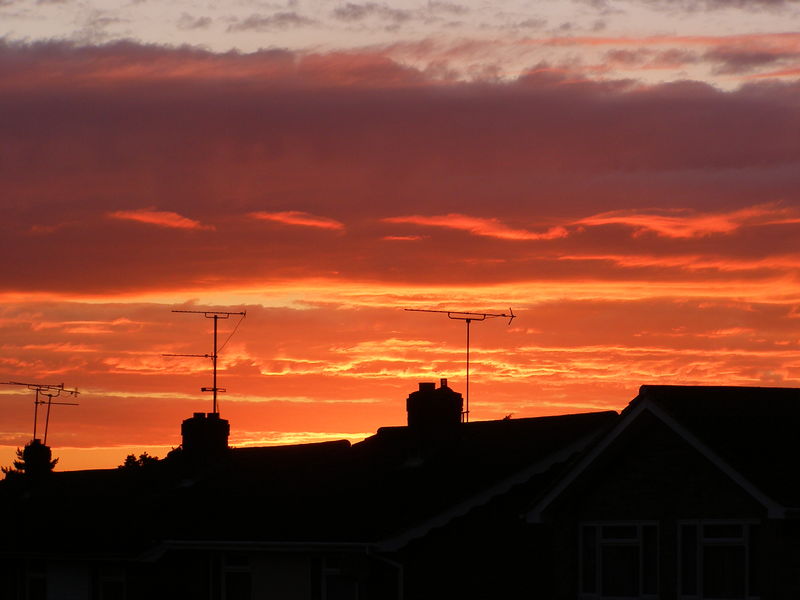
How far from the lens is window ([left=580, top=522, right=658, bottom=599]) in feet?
96.4

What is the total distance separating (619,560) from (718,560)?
2099 millimetres

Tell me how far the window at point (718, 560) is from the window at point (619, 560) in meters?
0.64

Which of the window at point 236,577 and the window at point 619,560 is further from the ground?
the window at point 619,560

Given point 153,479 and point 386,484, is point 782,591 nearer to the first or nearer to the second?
point 386,484

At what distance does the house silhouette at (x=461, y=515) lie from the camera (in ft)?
94.3

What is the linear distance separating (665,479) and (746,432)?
1866mm

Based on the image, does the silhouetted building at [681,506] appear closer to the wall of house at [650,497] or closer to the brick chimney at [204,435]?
the wall of house at [650,497]

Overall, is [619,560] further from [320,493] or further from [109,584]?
[109,584]

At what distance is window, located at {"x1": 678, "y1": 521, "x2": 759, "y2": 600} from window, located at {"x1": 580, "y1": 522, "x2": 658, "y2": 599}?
639mm

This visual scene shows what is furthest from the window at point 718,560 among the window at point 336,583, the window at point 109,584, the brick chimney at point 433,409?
the window at point 109,584

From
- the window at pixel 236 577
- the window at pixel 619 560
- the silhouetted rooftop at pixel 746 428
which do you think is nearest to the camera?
the silhouetted rooftop at pixel 746 428

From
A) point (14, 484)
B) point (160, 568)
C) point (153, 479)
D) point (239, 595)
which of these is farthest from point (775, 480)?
point (14, 484)

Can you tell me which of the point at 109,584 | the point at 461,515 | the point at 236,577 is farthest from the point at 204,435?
the point at 461,515

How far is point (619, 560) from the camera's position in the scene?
29.9m
